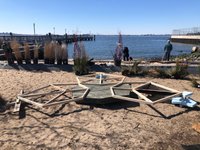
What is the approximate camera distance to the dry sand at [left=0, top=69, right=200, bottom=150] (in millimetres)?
5266

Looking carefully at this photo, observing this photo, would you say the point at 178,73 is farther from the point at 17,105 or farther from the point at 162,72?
the point at 17,105

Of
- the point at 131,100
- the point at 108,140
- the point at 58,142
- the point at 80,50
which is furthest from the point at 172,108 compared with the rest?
the point at 80,50

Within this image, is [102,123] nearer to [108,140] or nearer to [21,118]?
[108,140]

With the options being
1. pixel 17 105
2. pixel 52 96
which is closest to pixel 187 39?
pixel 52 96

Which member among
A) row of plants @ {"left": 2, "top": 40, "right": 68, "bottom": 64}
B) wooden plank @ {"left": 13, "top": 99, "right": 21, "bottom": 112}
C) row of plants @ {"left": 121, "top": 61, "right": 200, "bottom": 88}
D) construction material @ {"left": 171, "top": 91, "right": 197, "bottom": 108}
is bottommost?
wooden plank @ {"left": 13, "top": 99, "right": 21, "bottom": 112}

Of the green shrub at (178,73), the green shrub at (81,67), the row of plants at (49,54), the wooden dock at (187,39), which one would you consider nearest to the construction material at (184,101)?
the green shrub at (178,73)

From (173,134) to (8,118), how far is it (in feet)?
11.6

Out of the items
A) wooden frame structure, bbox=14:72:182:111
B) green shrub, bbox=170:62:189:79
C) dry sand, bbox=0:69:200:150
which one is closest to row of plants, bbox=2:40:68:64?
wooden frame structure, bbox=14:72:182:111

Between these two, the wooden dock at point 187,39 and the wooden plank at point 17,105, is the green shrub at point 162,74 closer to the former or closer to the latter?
the wooden plank at point 17,105

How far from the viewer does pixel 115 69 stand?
13.7 metres

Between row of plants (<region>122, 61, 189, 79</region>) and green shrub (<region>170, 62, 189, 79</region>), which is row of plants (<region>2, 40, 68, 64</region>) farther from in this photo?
green shrub (<region>170, 62, 189, 79</region>)

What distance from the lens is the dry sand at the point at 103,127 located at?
207 inches

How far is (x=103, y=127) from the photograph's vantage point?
602cm

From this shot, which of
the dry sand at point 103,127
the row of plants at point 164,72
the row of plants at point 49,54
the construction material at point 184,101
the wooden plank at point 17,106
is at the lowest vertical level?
the dry sand at point 103,127
